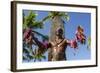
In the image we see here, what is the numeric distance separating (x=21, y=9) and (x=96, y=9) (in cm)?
73

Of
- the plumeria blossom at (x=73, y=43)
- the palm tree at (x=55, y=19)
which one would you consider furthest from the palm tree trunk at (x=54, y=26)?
the plumeria blossom at (x=73, y=43)

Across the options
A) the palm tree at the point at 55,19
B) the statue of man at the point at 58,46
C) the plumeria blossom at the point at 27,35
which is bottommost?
the statue of man at the point at 58,46

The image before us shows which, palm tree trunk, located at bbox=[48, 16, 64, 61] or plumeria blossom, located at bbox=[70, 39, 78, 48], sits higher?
palm tree trunk, located at bbox=[48, 16, 64, 61]

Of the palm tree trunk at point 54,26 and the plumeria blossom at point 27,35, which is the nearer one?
the plumeria blossom at point 27,35

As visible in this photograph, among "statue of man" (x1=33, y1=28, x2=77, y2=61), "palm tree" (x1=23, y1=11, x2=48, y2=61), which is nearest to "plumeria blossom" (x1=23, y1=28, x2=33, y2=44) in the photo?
"palm tree" (x1=23, y1=11, x2=48, y2=61)

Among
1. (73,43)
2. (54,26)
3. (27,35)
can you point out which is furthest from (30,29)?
(73,43)

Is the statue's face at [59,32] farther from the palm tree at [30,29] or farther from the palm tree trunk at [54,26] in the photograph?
the palm tree at [30,29]

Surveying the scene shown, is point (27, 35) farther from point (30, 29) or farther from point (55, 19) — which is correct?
point (55, 19)

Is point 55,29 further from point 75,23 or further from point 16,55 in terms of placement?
point 16,55

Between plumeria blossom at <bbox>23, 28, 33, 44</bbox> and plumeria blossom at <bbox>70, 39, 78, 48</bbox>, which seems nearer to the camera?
plumeria blossom at <bbox>23, 28, 33, 44</bbox>

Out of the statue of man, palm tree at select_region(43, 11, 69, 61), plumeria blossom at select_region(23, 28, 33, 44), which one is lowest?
the statue of man

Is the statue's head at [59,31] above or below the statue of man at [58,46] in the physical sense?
above

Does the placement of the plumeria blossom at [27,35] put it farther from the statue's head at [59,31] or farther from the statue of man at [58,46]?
the statue's head at [59,31]

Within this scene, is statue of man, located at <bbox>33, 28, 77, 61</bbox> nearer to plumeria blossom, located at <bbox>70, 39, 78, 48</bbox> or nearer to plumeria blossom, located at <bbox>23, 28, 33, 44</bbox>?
plumeria blossom, located at <bbox>70, 39, 78, 48</bbox>
